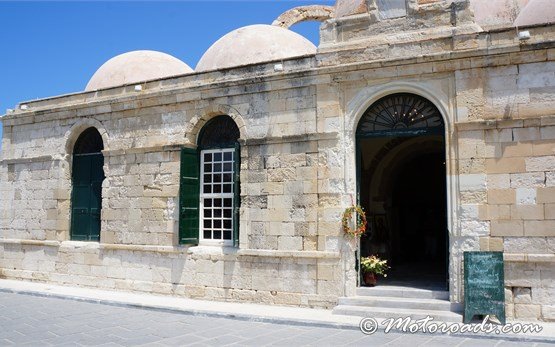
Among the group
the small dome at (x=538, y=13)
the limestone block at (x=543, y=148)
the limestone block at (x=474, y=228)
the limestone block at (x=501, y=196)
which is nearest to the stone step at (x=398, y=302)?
the limestone block at (x=474, y=228)

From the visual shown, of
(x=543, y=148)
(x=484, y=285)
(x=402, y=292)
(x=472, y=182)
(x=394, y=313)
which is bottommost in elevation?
(x=394, y=313)

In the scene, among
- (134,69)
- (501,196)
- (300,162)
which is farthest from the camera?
(134,69)

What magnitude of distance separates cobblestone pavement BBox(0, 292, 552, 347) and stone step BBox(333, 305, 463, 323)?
27.0 inches

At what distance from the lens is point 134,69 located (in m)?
14.4

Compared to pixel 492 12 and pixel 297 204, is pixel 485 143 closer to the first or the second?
pixel 297 204

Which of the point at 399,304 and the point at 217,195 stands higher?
the point at 217,195

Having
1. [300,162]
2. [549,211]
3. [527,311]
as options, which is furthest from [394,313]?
[300,162]

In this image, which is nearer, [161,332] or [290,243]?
[161,332]

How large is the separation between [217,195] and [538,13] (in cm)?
755

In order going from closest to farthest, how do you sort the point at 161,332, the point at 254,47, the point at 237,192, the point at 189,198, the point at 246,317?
the point at 161,332 → the point at 246,317 → the point at 237,192 → the point at 189,198 → the point at 254,47

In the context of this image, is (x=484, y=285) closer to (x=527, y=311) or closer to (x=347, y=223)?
(x=527, y=311)

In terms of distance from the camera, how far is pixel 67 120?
12312 mm

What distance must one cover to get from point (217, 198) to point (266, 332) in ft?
12.5

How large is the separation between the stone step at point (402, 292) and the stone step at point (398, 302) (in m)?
0.11
